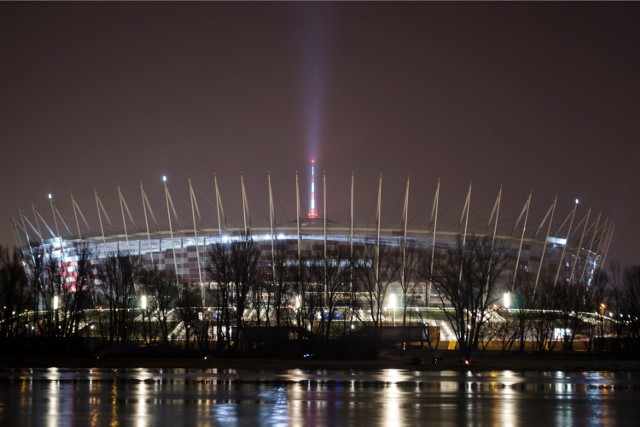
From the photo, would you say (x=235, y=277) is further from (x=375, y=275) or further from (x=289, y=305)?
(x=375, y=275)

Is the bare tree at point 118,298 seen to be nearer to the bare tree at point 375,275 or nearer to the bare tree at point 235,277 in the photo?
the bare tree at point 235,277

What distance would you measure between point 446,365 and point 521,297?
123 feet

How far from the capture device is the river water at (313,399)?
3030cm

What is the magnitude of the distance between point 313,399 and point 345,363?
29.5m

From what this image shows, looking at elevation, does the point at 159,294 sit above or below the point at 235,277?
below

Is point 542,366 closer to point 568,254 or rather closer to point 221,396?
point 221,396

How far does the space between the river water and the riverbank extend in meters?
6.26

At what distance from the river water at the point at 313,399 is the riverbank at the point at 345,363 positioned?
6.26 meters

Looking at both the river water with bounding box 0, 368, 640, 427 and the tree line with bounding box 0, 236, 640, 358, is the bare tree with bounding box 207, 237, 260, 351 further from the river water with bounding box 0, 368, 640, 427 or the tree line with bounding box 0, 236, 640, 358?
the river water with bounding box 0, 368, 640, 427

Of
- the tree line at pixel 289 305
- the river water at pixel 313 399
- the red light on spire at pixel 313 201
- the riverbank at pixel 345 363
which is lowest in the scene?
the riverbank at pixel 345 363

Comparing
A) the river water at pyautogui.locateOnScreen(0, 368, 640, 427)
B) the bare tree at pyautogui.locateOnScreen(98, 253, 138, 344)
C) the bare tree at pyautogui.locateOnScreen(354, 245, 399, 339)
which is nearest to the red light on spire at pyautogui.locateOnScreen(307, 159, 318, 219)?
the bare tree at pyautogui.locateOnScreen(354, 245, 399, 339)

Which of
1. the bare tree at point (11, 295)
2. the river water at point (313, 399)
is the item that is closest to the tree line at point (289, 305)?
the bare tree at point (11, 295)

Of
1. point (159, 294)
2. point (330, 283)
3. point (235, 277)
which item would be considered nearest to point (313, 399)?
point (235, 277)

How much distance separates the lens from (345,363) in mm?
66500
